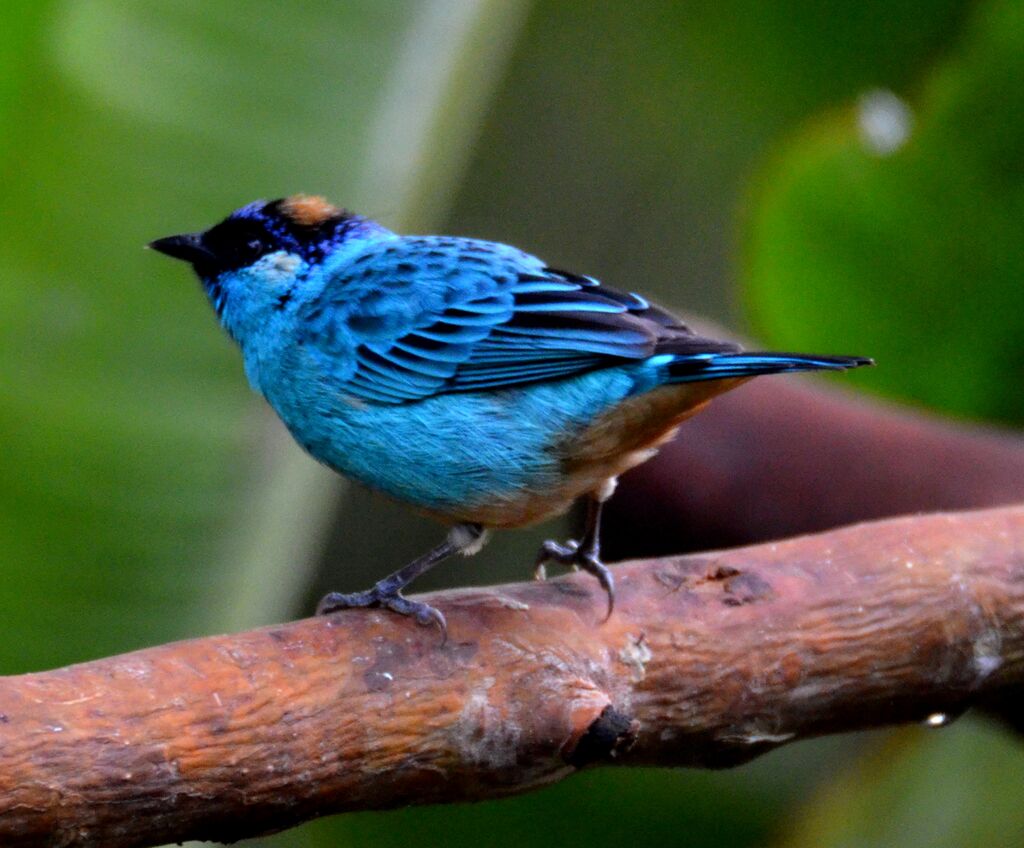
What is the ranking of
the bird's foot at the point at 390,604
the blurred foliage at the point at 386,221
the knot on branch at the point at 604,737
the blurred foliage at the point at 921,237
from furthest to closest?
the blurred foliage at the point at 921,237
the blurred foliage at the point at 386,221
the bird's foot at the point at 390,604
the knot on branch at the point at 604,737

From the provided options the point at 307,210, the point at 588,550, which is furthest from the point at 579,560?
the point at 307,210

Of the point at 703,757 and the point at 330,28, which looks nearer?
the point at 703,757

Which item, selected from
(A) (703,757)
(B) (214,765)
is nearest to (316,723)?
(B) (214,765)

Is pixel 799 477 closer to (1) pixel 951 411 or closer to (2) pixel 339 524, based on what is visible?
(1) pixel 951 411

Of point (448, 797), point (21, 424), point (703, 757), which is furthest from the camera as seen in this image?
point (21, 424)

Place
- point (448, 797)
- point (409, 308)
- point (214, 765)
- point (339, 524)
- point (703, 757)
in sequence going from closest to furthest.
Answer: point (214, 765), point (448, 797), point (703, 757), point (409, 308), point (339, 524)

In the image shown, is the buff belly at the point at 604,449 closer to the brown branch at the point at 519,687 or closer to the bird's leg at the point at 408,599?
the bird's leg at the point at 408,599

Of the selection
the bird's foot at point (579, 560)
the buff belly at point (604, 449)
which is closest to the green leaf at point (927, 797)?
the bird's foot at point (579, 560)
